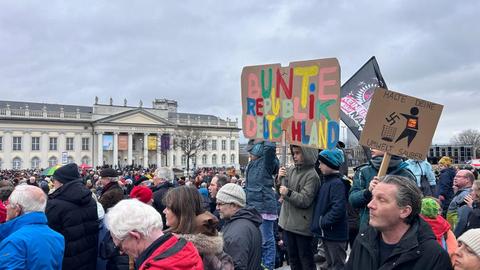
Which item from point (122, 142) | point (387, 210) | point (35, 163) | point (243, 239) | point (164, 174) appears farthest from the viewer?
point (122, 142)

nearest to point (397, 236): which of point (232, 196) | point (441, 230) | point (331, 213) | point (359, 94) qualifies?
point (441, 230)

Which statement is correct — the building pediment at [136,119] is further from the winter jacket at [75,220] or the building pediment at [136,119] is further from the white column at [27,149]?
the winter jacket at [75,220]

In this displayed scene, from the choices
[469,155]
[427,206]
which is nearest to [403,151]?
[427,206]

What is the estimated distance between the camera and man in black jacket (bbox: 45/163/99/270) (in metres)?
4.29

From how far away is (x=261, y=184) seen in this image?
6066 mm

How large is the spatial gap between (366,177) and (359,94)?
2.27 m

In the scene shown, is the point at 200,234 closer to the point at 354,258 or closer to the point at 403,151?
the point at 354,258

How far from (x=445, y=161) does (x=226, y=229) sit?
716 cm

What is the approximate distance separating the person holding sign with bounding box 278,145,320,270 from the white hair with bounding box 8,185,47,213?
A: 8.46ft

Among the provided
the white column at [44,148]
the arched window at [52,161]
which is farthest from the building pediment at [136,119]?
the arched window at [52,161]

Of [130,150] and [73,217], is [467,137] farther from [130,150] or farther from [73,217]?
[73,217]

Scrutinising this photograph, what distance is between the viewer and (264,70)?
5.38 meters

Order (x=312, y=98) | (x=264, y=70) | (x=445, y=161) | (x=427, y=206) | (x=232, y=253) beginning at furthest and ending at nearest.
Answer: (x=445, y=161) < (x=264, y=70) < (x=312, y=98) < (x=427, y=206) < (x=232, y=253)

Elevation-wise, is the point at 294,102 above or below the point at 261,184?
above
